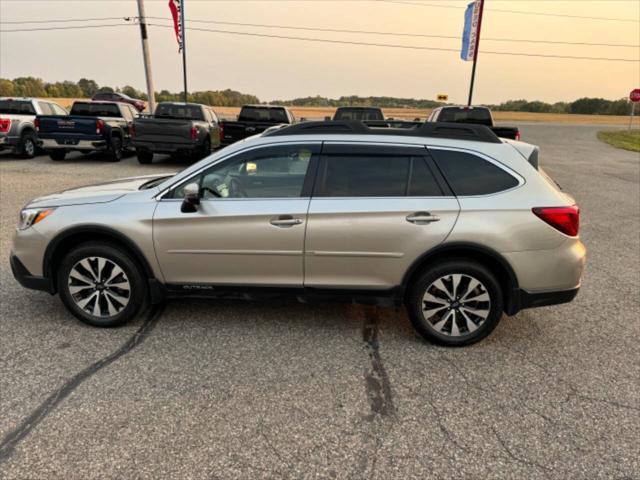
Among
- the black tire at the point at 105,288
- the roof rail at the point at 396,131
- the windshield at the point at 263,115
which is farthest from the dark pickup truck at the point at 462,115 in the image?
the black tire at the point at 105,288


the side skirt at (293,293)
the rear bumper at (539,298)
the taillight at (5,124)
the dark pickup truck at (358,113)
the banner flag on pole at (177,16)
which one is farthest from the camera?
the banner flag on pole at (177,16)

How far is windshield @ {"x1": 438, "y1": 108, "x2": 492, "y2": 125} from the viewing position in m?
14.7

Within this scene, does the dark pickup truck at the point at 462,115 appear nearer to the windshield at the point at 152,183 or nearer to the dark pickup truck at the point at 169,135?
the dark pickup truck at the point at 169,135

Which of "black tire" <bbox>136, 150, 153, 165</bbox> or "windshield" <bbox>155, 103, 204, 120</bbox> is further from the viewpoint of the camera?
"windshield" <bbox>155, 103, 204, 120</bbox>

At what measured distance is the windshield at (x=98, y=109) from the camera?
15477mm

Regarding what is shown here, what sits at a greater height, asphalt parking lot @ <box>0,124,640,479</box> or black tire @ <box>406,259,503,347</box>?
black tire @ <box>406,259,503,347</box>

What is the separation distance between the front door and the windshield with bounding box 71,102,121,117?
1362 cm

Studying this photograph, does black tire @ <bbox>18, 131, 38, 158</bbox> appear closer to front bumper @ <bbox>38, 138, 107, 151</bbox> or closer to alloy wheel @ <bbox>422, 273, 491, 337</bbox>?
front bumper @ <bbox>38, 138, 107, 151</bbox>

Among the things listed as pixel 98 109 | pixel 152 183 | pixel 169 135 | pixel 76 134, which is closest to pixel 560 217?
pixel 152 183

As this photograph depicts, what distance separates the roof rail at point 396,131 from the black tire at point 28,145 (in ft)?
45.4

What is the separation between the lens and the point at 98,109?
15586 mm

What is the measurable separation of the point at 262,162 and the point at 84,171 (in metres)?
10.9

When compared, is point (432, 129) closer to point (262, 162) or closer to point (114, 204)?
point (262, 162)

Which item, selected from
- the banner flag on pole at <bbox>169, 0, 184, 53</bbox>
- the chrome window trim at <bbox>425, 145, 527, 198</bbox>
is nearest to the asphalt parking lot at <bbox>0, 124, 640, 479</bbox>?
the chrome window trim at <bbox>425, 145, 527, 198</bbox>
